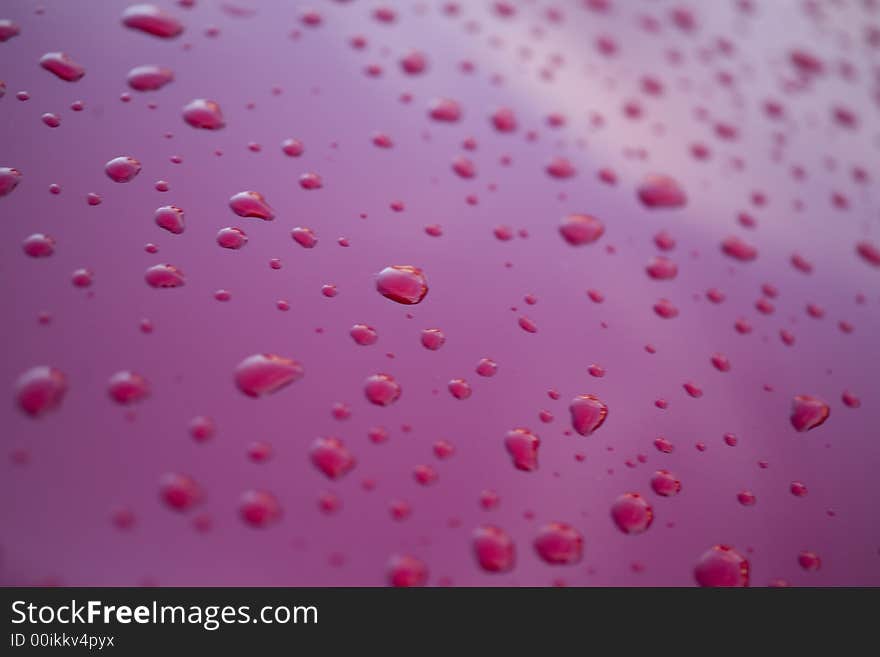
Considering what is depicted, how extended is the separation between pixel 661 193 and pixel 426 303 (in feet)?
1.02

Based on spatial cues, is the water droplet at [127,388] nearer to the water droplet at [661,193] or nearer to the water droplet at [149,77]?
the water droplet at [149,77]

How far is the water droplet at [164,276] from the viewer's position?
50cm

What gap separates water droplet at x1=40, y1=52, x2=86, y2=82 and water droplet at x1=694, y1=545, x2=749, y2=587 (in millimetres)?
729

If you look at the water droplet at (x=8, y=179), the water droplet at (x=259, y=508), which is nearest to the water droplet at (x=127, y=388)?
the water droplet at (x=259, y=508)

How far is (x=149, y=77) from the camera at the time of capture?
62 cm

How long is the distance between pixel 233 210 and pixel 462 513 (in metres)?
0.34

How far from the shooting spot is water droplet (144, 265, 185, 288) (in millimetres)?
501

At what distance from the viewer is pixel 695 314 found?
0.60 m

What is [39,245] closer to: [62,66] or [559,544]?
[62,66]

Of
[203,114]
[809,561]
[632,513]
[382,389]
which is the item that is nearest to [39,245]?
[203,114]

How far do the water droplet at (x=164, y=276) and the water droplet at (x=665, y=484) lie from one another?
427 mm

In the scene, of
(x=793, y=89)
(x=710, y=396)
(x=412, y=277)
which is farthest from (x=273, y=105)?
(x=793, y=89)

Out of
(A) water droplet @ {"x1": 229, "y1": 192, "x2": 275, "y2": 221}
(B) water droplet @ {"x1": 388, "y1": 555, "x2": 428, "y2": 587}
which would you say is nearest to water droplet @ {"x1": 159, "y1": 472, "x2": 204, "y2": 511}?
(B) water droplet @ {"x1": 388, "y1": 555, "x2": 428, "y2": 587}
